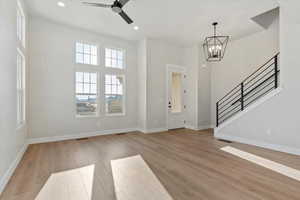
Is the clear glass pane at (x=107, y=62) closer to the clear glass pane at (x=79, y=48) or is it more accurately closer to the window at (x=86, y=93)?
the window at (x=86, y=93)

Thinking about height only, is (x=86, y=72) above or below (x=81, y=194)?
above

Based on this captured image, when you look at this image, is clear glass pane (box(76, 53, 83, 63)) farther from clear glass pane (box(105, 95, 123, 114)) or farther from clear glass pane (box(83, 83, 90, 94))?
clear glass pane (box(105, 95, 123, 114))

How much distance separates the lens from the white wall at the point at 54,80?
13.4ft

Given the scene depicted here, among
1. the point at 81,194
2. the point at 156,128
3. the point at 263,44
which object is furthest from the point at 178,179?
the point at 263,44

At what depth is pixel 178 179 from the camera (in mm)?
2297

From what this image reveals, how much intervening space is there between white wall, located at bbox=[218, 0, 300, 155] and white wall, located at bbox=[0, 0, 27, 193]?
5.30 meters

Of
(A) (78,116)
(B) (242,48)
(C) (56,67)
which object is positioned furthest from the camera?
(B) (242,48)

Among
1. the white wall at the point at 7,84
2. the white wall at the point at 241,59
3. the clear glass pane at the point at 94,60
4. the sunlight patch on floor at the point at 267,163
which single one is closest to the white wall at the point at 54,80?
the clear glass pane at the point at 94,60

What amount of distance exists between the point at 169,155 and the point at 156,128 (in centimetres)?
243

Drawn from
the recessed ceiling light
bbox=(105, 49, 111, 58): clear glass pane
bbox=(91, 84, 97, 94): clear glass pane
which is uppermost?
the recessed ceiling light

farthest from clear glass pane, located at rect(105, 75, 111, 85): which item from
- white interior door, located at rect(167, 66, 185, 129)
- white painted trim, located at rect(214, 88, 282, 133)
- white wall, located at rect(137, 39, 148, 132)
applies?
white painted trim, located at rect(214, 88, 282, 133)

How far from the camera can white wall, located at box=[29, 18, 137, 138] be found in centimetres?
408

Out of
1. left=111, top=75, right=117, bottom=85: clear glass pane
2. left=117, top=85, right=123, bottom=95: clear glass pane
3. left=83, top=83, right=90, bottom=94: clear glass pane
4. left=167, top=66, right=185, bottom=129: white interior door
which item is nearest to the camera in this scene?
left=83, top=83, right=90, bottom=94: clear glass pane

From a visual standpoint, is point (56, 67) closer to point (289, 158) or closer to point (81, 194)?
point (81, 194)
